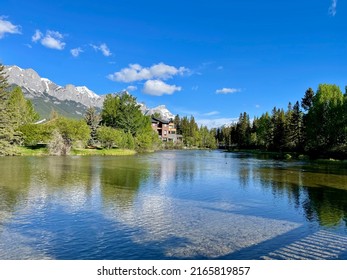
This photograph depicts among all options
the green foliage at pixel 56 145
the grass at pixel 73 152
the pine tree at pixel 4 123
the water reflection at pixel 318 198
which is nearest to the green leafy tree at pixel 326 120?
the water reflection at pixel 318 198

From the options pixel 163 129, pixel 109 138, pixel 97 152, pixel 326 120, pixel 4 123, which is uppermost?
pixel 163 129

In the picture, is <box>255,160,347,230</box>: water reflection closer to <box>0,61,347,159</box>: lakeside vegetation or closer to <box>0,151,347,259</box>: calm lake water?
<box>0,151,347,259</box>: calm lake water

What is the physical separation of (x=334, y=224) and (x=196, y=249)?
765 cm

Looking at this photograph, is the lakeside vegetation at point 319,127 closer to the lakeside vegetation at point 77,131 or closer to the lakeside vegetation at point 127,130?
the lakeside vegetation at point 127,130

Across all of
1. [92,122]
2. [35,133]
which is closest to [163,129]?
[92,122]

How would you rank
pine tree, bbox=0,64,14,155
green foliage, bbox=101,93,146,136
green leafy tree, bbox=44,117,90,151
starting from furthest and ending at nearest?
green foliage, bbox=101,93,146,136, green leafy tree, bbox=44,117,90,151, pine tree, bbox=0,64,14,155

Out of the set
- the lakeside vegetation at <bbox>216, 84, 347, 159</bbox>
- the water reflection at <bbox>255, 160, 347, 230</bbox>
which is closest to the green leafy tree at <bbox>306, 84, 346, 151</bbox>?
the lakeside vegetation at <bbox>216, 84, 347, 159</bbox>

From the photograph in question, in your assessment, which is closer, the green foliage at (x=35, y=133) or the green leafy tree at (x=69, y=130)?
the green foliage at (x=35, y=133)

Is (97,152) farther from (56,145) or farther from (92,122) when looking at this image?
(92,122)

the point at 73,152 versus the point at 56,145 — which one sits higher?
the point at 56,145

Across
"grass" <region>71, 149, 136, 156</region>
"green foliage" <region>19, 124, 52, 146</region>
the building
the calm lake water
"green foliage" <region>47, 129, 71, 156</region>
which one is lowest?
the calm lake water

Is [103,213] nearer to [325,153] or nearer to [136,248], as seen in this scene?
[136,248]

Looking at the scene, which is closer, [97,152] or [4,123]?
[4,123]
